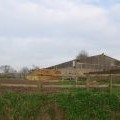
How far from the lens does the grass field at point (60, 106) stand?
1889 cm

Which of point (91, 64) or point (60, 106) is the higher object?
point (91, 64)

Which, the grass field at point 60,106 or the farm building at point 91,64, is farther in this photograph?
the farm building at point 91,64

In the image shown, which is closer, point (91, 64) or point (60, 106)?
point (60, 106)

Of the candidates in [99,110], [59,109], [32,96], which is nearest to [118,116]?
[99,110]

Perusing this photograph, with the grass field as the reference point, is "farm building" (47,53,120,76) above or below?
above

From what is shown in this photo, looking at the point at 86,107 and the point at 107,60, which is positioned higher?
the point at 107,60

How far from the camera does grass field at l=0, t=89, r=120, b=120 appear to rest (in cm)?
1889

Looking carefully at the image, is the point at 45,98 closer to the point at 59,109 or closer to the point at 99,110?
the point at 59,109

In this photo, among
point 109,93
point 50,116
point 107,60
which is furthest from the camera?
point 107,60

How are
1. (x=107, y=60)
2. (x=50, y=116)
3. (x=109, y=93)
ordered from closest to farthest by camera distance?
(x=50, y=116)
(x=109, y=93)
(x=107, y=60)

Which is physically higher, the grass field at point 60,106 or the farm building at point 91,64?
the farm building at point 91,64

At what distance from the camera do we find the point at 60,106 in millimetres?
19625

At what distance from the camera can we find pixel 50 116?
19.0 metres

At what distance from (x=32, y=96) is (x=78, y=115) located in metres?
2.40
